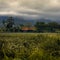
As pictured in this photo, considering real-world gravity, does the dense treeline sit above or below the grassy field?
above

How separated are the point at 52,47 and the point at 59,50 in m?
0.89

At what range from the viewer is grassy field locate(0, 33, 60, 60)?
21898 millimetres

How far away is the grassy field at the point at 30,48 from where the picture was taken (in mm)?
21898

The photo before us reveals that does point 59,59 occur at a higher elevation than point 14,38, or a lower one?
lower

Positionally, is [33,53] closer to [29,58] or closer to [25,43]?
[29,58]

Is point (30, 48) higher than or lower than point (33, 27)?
lower

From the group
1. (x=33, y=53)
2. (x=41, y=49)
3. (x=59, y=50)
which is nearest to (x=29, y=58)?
(x=33, y=53)

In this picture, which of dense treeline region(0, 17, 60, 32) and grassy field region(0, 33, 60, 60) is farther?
dense treeline region(0, 17, 60, 32)

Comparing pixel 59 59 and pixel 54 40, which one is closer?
pixel 59 59

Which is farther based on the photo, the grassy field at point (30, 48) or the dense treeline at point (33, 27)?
the dense treeline at point (33, 27)

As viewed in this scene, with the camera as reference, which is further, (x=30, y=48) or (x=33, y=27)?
(x=33, y=27)

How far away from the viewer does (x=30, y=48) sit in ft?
77.6

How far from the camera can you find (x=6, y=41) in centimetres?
2470

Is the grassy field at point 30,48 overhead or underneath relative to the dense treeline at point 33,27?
underneath
